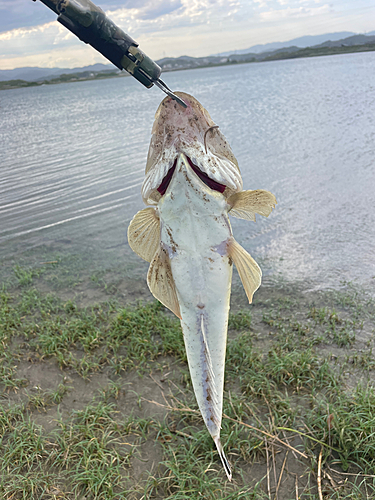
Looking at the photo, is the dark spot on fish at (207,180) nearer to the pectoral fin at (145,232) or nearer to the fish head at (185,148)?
the fish head at (185,148)

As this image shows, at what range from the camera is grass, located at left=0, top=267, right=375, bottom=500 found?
3.27 meters

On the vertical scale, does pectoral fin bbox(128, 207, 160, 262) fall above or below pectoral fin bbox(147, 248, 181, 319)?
above

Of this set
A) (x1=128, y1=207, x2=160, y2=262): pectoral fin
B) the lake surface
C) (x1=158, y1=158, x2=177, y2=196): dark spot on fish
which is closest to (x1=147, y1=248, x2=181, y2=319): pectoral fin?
(x1=128, y1=207, x2=160, y2=262): pectoral fin

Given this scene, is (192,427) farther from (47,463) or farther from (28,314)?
(28,314)

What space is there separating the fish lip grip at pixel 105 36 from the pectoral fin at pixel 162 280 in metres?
0.77

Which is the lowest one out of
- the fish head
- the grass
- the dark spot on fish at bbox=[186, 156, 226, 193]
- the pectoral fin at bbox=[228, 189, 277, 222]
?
the grass

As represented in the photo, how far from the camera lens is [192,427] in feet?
12.5

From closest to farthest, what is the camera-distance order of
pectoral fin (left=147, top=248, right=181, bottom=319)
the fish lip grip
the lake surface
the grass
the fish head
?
the fish lip grip, the fish head, pectoral fin (left=147, top=248, right=181, bottom=319), the grass, the lake surface

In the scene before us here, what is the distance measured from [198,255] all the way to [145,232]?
0.33m

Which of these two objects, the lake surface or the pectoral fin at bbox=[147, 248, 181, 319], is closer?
the pectoral fin at bbox=[147, 248, 181, 319]

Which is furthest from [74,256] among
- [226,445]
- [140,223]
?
[140,223]

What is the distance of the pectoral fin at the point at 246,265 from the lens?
1.72 m

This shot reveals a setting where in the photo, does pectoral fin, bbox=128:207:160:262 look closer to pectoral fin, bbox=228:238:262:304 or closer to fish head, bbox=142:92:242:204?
fish head, bbox=142:92:242:204

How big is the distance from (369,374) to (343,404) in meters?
0.70
